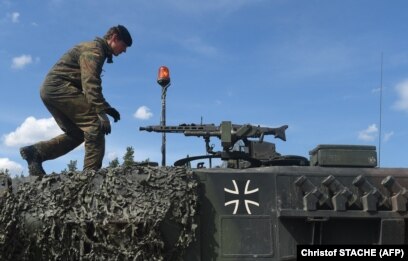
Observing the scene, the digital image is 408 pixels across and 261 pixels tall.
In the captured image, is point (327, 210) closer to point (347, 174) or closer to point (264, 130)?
point (347, 174)

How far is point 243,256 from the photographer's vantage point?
187 inches

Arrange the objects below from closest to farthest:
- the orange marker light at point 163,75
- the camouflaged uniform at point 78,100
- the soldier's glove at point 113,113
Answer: the camouflaged uniform at point 78,100 < the soldier's glove at point 113,113 < the orange marker light at point 163,75

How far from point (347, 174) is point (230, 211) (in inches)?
42.0

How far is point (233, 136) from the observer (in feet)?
21.9

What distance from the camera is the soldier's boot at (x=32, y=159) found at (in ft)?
18.6

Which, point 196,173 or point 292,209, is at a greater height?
point 196,173

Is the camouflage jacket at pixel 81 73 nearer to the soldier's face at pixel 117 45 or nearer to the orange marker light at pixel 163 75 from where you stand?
the soldier's face at pixel 117 45

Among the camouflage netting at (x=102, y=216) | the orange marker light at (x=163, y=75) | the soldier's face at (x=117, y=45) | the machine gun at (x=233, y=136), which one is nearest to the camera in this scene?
the camouflage netting at (x=102, y=216)

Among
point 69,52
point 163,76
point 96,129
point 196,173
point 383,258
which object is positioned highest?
point 163,76

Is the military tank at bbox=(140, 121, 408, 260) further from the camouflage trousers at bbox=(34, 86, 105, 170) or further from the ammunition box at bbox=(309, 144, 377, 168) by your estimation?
the camouflage trousers at bbox=(34, 86, 105, 170)

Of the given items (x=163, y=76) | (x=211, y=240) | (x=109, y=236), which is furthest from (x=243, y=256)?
(x=163, y=76)

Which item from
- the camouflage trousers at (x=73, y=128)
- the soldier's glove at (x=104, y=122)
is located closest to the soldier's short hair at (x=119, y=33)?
the camouflage trousers at (x=73, y=128)

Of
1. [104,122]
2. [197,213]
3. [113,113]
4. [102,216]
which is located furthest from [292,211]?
[113,113]

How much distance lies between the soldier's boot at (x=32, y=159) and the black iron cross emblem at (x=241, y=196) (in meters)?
1.98
